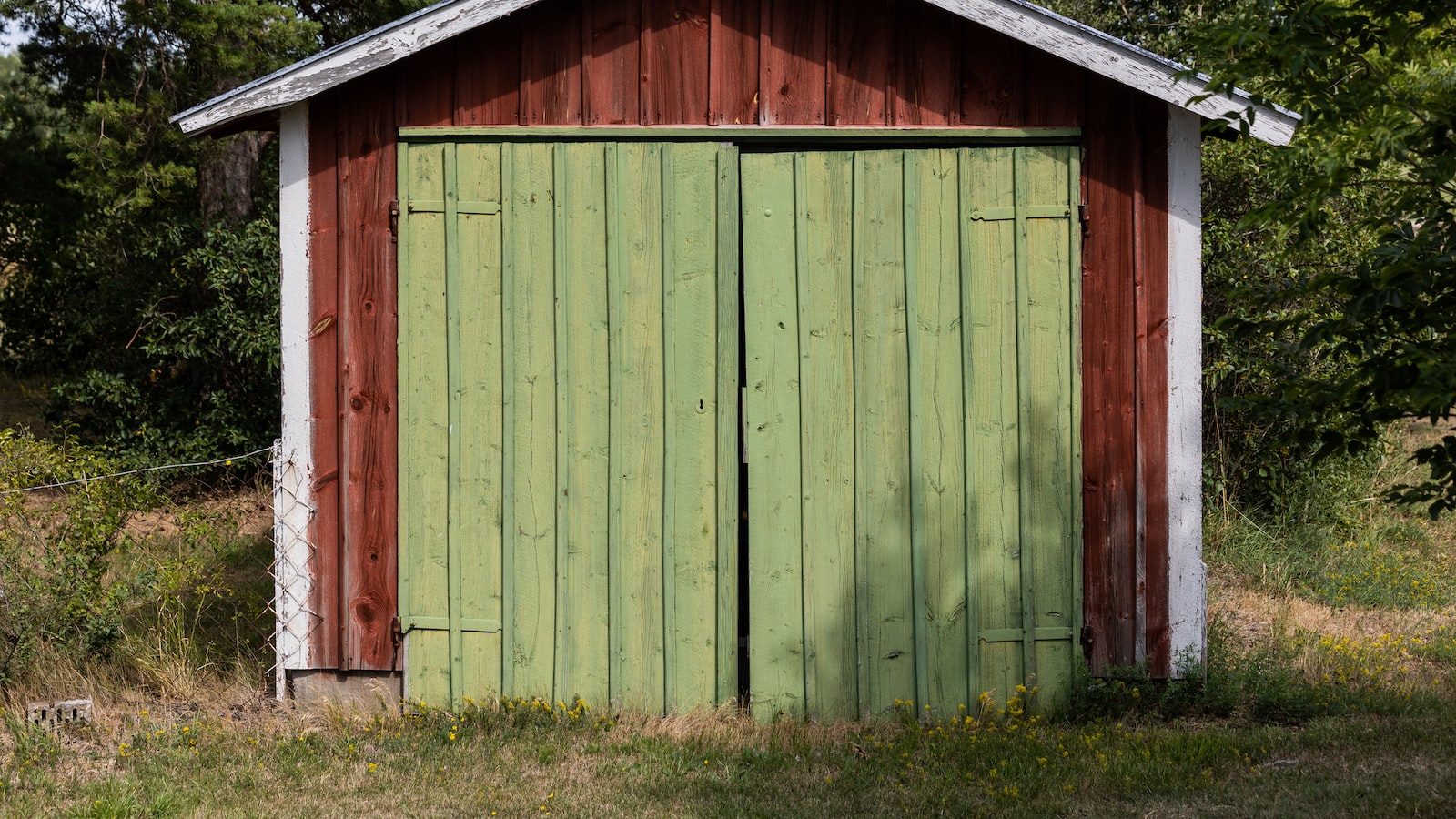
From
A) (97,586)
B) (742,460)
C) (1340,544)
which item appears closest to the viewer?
(742,460)

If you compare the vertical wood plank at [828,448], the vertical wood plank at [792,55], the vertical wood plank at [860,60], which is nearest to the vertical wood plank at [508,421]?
the vertical wood plank at [792,55]

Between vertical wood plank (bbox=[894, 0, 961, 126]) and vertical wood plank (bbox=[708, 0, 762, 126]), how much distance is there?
0.65m

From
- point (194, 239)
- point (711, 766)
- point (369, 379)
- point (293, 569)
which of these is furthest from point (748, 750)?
point (194, 239)

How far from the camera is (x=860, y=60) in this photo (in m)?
5.45

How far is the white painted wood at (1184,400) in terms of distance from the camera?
17.7ft

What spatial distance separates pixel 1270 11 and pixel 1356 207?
5741 mm

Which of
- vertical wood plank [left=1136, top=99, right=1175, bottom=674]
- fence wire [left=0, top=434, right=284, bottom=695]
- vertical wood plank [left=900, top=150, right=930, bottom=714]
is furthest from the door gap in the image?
fence wire [left=0, top=434, right=284, bottom=695]

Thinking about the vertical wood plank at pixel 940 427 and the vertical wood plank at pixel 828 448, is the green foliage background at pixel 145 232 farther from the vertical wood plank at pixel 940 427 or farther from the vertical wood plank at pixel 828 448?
the vertical wood plank at pixel 940 427

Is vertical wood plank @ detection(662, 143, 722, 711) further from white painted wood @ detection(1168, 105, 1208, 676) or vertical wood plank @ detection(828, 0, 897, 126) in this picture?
white painted wood @ detection(1168, 105, 1208, 676)

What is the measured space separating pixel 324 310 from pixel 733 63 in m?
2.18

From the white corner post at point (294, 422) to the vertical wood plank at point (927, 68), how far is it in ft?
8.90

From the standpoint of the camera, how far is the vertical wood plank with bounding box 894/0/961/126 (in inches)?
214

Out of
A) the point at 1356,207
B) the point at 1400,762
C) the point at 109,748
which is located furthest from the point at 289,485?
the point at 1356,207

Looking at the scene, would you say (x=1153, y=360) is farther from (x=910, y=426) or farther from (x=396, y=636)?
(x=396, y=636)
